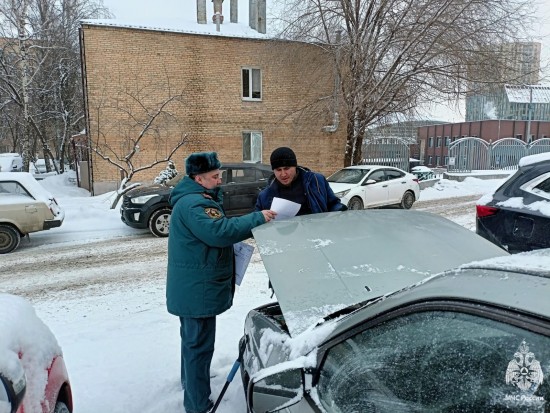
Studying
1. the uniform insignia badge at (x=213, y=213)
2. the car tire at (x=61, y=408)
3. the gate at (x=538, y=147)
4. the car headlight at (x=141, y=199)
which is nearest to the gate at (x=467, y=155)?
the gate at (x=538, y=147)

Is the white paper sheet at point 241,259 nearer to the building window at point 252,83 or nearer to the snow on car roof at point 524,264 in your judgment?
the snow on car roof at point 524,264

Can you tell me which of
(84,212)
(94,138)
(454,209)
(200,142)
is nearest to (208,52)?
(200,142)

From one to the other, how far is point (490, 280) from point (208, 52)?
19.2 metres

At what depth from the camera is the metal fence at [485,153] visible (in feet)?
75.0

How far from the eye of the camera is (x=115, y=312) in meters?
5.07

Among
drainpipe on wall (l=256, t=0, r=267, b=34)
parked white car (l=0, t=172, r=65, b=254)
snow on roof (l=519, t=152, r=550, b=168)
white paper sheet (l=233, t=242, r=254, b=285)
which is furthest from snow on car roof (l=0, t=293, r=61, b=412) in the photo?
drainpipe on wall (l=256, t=0, r=267, b=34)

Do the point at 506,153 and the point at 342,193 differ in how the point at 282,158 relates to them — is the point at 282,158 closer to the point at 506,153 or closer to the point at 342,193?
the point at 342,193

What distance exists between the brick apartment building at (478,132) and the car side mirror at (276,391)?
4090 centimetres

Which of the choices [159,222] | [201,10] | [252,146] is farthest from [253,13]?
[159,222]

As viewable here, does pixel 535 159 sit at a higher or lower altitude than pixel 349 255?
higher

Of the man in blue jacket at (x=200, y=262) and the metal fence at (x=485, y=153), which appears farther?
the metal fence at (x=485, y=153)

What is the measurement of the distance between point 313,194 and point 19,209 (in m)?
7.27

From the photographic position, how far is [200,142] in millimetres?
19141

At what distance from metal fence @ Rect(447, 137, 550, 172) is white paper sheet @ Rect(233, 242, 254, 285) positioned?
71.8ft
